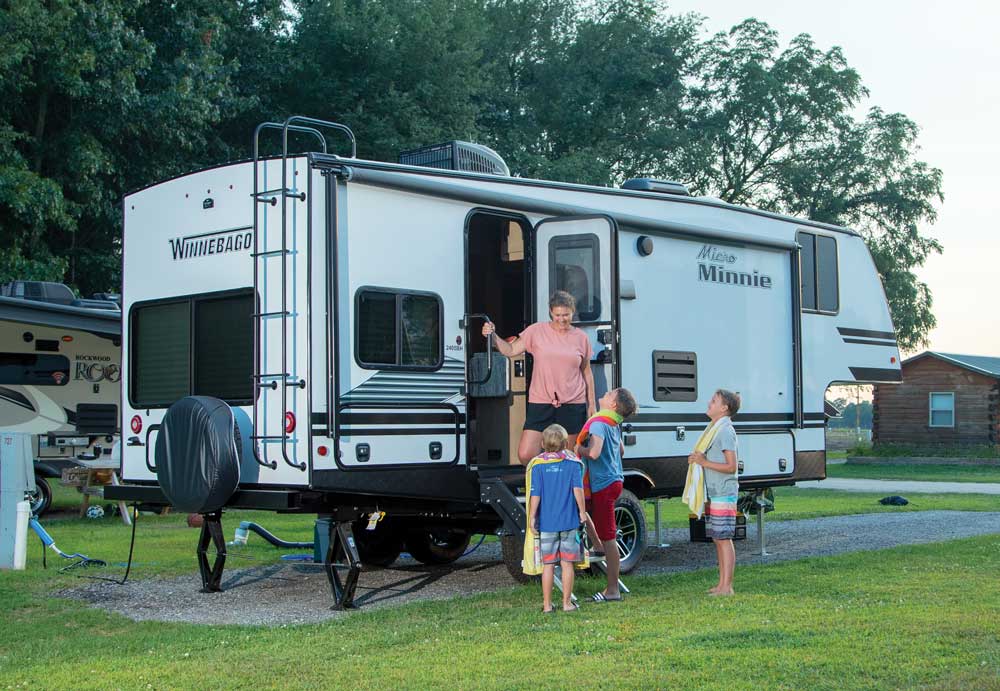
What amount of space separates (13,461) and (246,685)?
5.76 meters

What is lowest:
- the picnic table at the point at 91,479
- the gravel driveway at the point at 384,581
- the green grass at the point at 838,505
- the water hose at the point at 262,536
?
the green grass at the point at 838,505

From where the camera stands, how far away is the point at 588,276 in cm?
977

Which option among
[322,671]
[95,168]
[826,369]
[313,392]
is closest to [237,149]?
[95,168]

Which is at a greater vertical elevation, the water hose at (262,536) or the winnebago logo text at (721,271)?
the winnebago logo text at (721,271)

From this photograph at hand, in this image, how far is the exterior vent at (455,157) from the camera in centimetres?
1036

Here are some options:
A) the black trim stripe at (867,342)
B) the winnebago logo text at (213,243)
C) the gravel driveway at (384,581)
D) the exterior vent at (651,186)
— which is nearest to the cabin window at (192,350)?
the winnebago logo text at (213,243)

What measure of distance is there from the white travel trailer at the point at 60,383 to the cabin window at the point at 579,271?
7.69 metres

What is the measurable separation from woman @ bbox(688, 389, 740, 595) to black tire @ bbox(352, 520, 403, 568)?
3.39 metres

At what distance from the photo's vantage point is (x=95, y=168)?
20.3 metres

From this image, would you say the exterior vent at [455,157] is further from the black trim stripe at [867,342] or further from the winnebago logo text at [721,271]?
the black trim stripe at [867,342]

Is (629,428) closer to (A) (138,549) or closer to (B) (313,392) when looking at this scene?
(B) (313,392)

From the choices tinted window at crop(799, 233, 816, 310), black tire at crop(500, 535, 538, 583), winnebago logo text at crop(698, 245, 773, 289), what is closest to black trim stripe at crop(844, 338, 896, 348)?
tinted window at crop(799, 233, 816, 310)

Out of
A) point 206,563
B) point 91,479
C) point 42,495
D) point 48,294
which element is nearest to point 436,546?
point 206,563

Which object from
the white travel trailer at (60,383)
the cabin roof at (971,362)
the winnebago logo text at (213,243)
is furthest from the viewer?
the cabin roof at (971,362)
